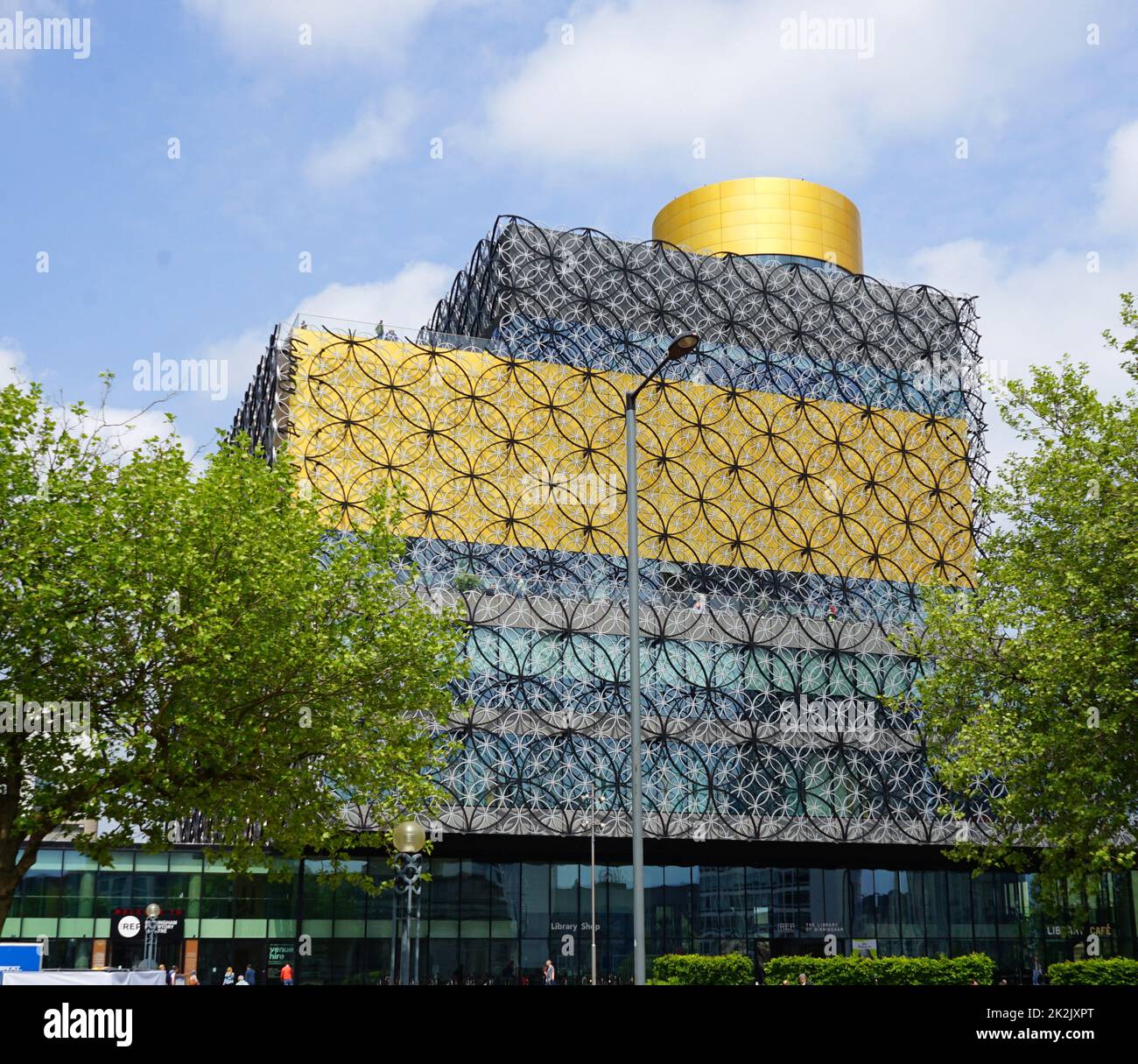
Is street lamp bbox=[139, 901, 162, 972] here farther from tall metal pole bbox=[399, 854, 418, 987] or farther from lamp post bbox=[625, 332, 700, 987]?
lamp post bbox=[625, 332, 700, 987]

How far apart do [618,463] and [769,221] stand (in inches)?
1074

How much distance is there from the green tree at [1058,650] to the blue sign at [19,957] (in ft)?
69.9

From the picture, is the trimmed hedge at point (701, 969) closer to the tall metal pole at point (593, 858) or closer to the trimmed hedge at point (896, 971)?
the trimmed hedge at point (896, 971)

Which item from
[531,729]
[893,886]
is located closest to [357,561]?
[531,729]

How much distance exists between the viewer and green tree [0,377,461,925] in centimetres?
2272

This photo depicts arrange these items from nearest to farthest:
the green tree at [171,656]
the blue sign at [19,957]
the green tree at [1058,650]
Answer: the blue sign at [19,957] → the green tree at [171,656] → the green tree at [1058,650]

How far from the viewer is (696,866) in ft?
176

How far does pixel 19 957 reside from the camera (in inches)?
785

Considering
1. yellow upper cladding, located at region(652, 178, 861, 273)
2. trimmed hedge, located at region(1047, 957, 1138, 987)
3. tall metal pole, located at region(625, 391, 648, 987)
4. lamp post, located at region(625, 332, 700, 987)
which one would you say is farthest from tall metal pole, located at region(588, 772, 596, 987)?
yellow upper cladding, located at region(652, 178, 861, 273)

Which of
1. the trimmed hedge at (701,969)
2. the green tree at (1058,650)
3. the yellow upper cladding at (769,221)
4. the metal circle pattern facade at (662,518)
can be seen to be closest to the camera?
the green tree at (1058,650)

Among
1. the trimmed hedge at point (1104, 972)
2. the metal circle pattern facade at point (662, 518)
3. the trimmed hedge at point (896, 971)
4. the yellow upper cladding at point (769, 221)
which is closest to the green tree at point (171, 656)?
the trimmed hedge at point (896, 971)

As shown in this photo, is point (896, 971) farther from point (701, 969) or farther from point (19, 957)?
point (19, 957)

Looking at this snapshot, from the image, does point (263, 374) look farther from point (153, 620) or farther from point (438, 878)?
point (153, 620)

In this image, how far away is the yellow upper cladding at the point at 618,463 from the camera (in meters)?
50.3
